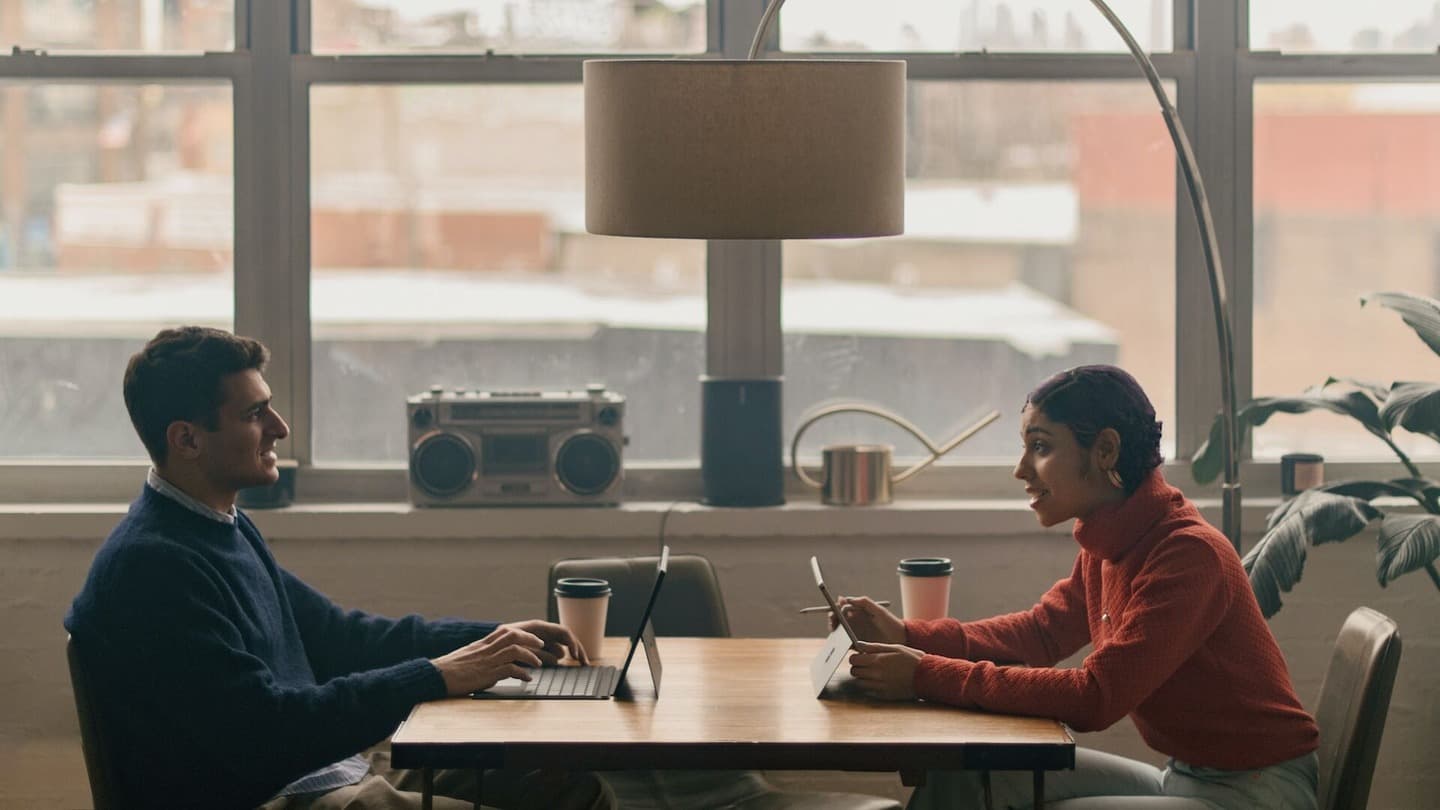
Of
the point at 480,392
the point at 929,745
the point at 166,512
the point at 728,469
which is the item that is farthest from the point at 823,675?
the point at 480,392

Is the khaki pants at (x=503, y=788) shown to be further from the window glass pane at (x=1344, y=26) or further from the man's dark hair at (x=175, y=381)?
the window glass pane at (x=1344, y=26)

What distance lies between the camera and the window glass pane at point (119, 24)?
154 inches

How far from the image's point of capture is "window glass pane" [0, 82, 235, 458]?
12.9 feet

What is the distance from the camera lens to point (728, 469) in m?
3.81

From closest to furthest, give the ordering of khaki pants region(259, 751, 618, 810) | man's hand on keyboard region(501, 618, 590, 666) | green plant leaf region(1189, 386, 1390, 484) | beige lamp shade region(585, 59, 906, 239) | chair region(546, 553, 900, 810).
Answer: beige lamp shade region(585, 59, 906, 239) < khaki pants region(259, 751, 618, 810) < man's hand on keyboard region(501, 618, 590, 666) < chair region(546, 553, 900, 810) < green plant leaf region(1189, 386, 1390, 484)

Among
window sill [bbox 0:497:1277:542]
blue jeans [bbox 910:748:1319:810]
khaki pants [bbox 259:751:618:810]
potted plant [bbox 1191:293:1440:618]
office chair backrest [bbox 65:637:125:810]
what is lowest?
khaki pants [bbox 259:751:618:810]

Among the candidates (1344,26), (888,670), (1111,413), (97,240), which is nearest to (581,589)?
(888,670)

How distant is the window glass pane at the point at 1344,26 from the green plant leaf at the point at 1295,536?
1.17 meters

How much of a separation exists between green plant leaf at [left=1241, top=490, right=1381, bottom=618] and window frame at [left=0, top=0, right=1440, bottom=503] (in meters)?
0.63

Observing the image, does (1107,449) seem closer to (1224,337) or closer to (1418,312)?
(1224,337)

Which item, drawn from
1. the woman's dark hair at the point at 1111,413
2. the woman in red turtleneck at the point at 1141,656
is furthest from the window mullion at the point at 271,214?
the woman's dark hair at the point at 1111,413

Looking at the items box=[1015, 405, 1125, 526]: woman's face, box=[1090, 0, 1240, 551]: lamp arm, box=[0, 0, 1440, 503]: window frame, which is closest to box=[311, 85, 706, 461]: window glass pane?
box=[0, 0, 1440, 503]: window frame

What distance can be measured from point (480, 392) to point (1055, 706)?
1821 mm

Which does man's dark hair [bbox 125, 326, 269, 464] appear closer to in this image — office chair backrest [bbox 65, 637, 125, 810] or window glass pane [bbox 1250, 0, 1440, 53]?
office chair backrest [bbox 65, 637, 125, 810]
